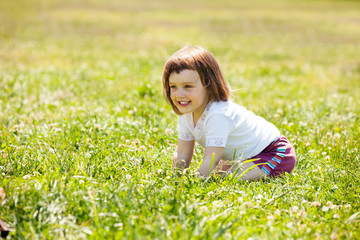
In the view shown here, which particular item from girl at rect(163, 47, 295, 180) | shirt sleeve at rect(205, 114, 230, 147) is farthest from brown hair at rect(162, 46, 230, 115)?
shirt sleeve at rect(205, 114, 230, 147)

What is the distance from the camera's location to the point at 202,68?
357cm

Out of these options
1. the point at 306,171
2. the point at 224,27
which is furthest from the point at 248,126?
the point at 224,27

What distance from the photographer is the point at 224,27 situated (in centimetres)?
2145

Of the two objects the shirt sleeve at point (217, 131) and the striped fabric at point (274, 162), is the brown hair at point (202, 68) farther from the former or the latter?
the striped fabric at point (274, 162)

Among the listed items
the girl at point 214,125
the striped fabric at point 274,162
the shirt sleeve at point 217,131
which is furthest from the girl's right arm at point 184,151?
the striped fabric at point 274,162

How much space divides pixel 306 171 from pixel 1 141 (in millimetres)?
3169

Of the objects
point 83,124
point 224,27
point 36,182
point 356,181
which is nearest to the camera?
point 36,182

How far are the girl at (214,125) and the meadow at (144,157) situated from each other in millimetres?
178

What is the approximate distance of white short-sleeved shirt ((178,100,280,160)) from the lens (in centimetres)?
357

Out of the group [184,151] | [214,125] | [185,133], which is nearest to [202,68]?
[214,125]

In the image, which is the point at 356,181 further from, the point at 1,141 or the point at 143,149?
the point at 1,141

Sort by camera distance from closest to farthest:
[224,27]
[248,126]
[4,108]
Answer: [248,126] < [4,108] < [224,27]

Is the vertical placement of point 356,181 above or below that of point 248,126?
below

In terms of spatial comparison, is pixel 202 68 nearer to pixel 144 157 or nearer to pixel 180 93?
pixel 180 93
